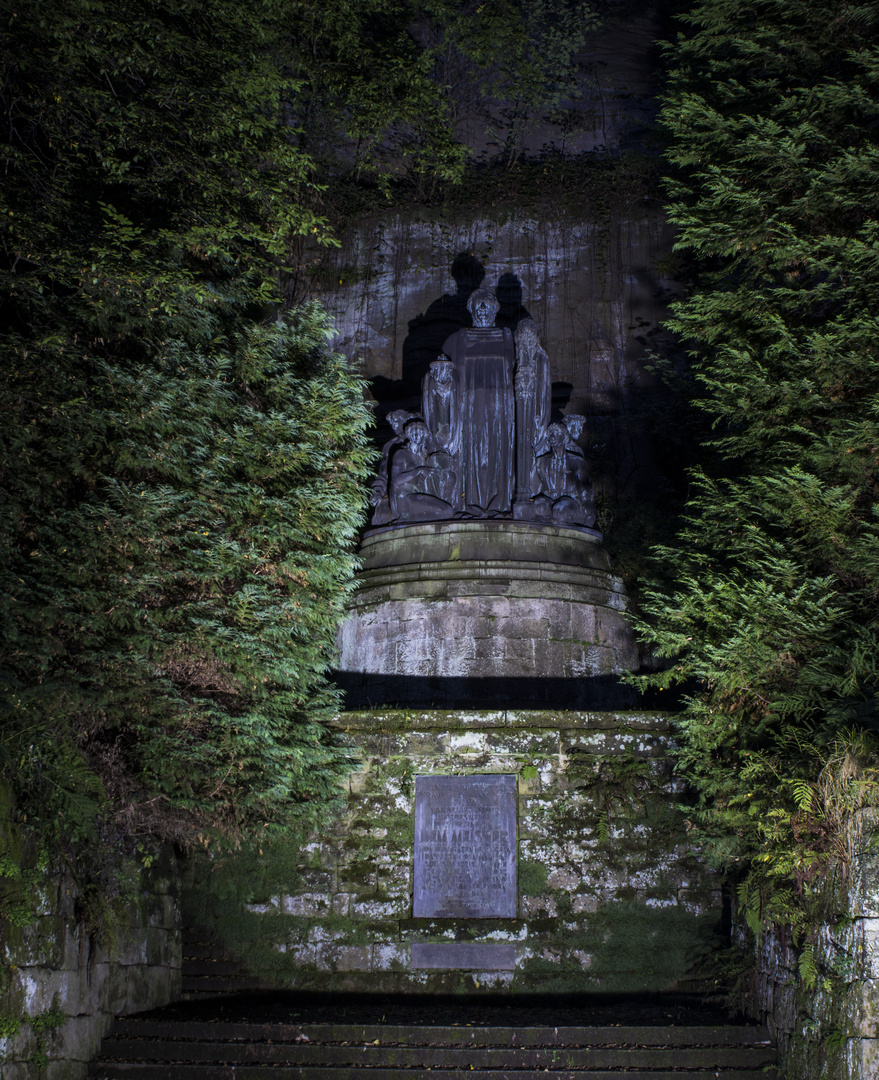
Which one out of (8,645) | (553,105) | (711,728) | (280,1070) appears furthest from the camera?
(553,105)

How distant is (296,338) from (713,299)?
393 cm

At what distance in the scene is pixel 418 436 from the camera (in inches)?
436

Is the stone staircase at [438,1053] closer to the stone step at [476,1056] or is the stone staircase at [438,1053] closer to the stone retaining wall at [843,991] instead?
the stone step at [476,1056]

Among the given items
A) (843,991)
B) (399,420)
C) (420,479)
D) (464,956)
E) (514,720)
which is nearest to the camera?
(843,991)

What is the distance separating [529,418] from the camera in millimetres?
11148

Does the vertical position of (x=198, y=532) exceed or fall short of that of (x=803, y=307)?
it falls short

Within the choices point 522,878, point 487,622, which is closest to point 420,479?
point 487,622

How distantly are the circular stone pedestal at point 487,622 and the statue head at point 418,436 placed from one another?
1045mm

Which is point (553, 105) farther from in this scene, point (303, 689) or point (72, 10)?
point (303, 689)

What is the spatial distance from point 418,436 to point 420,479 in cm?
54

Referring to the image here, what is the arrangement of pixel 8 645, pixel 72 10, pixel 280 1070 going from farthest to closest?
pixel 72 10 → pixel 8 645 → pixel 280 1070

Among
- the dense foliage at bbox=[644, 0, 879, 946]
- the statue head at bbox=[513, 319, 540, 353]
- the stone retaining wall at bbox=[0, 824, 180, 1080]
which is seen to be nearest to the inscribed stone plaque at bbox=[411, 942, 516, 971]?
the dense foliage at bbox=[644, 0, 879, 946]

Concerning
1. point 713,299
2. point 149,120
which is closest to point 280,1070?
point 713,299

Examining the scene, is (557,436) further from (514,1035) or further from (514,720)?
(514,1035)
